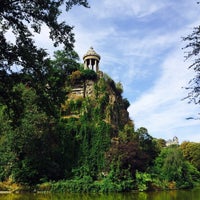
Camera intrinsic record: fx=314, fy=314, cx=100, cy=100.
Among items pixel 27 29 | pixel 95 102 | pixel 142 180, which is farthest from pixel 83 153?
pixel 27 29

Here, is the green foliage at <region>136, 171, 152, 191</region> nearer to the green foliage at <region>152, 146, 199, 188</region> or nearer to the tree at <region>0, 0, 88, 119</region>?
the green foliage at <region>152, 146, 199, 188</region>

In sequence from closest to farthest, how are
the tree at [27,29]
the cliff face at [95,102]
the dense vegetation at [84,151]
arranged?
the tree at [27,29] < the dense vegetation at [84,151] < the cliff face at [95,102]

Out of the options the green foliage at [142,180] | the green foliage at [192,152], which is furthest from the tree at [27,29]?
the green foliage at [192,152]

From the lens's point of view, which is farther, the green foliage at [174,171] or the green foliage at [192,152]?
the green foliage at [192,152]

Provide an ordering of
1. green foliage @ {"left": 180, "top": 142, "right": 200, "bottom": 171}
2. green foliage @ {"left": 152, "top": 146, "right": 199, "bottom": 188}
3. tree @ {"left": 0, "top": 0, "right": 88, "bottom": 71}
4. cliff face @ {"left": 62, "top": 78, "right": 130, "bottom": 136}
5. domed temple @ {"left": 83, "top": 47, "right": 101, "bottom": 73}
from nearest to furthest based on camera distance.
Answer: tree @ {"left": 0, "top": 0, "right": 88, "bottom": 71} < green foliage @ {"left": 152, "top": 146, "right": 199, "bottom": 188} < cliff face @ {"left": 62, "top": 78, "right": 130, "bottom": 136} < domed temple @ {"left": 83, "top": 47, "right": 101, "bottom": 73} < green foliage @ {"left": 180, "top": 142, "right": 200, "bottom": 171}

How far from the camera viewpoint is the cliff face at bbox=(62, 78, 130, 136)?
3860 centimetres

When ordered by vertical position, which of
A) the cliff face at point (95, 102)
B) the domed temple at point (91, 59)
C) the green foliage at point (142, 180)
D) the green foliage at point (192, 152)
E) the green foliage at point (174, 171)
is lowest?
the green foliage at point (142, 180)

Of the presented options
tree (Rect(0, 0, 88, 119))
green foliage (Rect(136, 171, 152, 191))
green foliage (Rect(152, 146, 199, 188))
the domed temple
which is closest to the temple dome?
the domed temple

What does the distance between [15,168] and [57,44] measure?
80.7ft

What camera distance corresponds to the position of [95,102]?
3941cm

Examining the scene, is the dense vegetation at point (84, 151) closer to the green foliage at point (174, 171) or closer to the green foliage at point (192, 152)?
the green foliage at point (174, 171)

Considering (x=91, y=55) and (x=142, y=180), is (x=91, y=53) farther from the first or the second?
(x=142, y=180)

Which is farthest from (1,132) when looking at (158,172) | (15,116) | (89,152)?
(15,116)

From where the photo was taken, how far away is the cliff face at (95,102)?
38.6 metres
